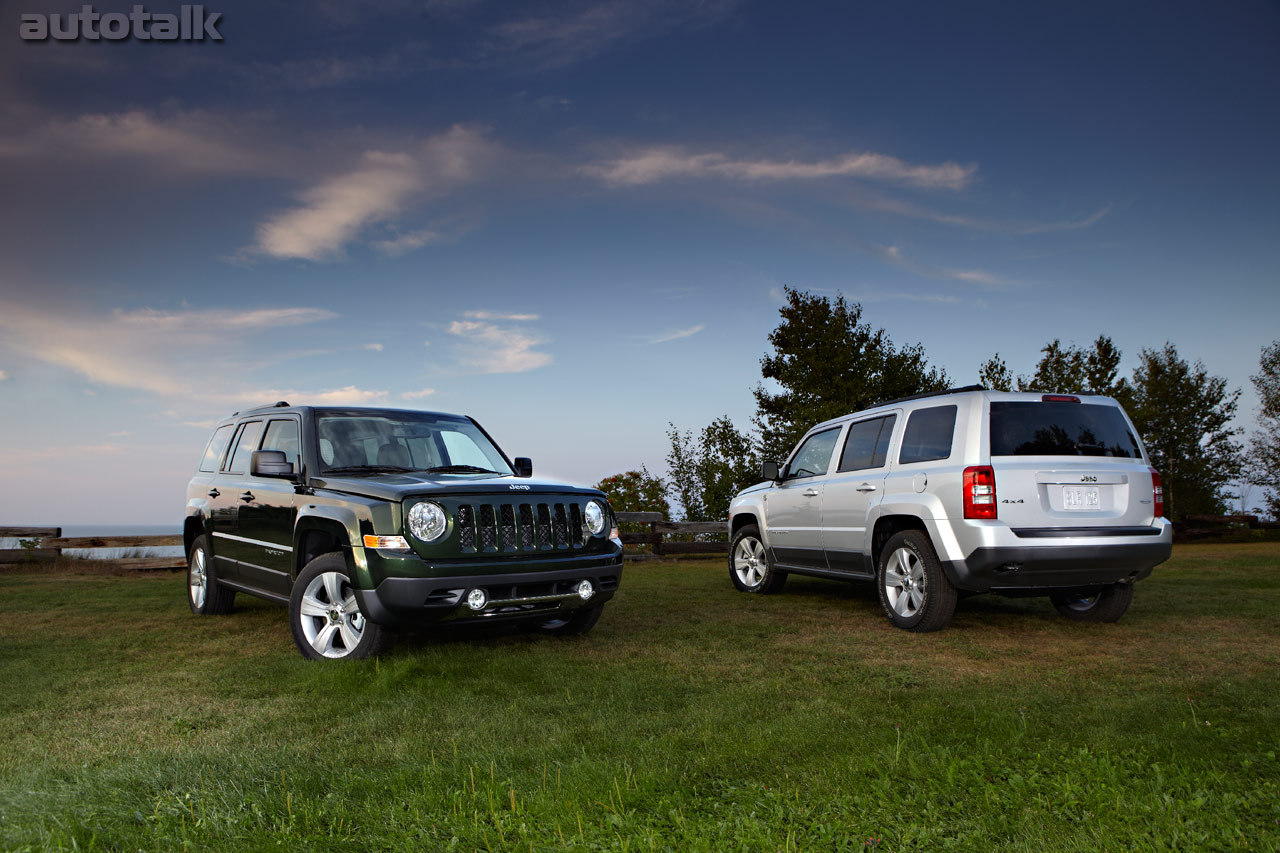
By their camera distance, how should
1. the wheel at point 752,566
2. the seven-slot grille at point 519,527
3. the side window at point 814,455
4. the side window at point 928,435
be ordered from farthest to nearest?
the wheel at point 752,566
the side window at point 814,455
the side window at point 928,435
the seven-slot grille at point 519,527

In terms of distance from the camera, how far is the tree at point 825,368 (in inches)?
1398

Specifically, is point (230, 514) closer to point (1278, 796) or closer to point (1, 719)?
point (1, 719)

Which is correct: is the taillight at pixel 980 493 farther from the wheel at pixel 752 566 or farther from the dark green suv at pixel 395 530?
the wheel at pixel 752 566

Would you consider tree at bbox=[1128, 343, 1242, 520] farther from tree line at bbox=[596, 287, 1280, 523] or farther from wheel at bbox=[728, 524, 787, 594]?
wheel at bbox=[728, 524, 787, 594]

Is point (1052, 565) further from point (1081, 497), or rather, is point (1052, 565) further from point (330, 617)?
point (330, 617)

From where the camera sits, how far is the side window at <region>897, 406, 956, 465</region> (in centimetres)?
752

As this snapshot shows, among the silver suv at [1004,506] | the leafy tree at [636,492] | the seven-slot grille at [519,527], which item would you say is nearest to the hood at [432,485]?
the seven-slot grille at [519,527]

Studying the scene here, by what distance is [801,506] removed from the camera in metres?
9.63

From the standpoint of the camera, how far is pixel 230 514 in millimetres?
8094

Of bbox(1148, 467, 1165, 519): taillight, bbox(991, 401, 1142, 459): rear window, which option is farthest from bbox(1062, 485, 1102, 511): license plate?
bbox(1148, 467, 1165, 519): taillight

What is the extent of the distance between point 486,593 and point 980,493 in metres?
4.04

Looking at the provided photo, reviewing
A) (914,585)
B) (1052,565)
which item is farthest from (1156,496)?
(914,585)

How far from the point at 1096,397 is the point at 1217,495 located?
170ft

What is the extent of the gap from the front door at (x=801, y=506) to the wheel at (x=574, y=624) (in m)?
2.93
